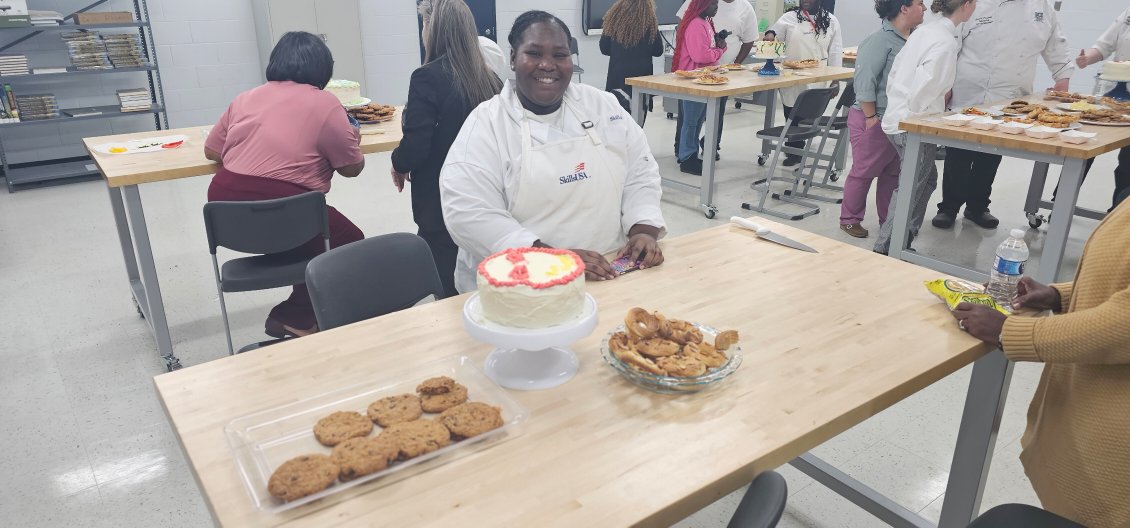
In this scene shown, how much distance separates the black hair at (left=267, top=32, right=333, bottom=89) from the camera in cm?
280

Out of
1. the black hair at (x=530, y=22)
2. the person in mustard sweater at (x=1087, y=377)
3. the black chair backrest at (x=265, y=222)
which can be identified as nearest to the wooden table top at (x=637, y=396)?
the person in mustard sweater at (x=1087, y=377)

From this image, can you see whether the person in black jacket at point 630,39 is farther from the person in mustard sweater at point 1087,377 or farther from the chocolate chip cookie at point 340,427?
the chocolate chip cookie at point 340,427

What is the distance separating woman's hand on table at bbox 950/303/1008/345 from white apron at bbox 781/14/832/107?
16.1ft

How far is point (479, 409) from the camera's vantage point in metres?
1.25

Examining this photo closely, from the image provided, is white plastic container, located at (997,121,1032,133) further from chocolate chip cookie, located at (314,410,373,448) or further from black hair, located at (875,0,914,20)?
chocolate chip cookie, located at (314,410,373,448)

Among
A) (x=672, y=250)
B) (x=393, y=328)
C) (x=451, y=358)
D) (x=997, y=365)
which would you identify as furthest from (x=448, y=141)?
(x=997, y=365)

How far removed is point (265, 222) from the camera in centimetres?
265

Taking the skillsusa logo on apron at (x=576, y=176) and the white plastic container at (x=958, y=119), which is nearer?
the skillsusa logo on apron at (x=576, y=176)

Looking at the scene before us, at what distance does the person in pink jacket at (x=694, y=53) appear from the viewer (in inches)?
228

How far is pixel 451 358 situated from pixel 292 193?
5.53 ft

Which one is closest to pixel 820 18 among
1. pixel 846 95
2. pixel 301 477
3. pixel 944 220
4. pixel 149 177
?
pixel 846 95

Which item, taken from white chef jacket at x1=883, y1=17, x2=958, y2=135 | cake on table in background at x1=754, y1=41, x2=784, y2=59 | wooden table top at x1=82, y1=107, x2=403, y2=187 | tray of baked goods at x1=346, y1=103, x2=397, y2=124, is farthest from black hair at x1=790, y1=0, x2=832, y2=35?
wooden table top at x1=82, y1=107, x2=403, y2=187

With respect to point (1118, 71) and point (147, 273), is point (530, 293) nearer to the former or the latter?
point (147, 273)

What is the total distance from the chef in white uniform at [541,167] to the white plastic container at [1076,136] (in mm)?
2292
